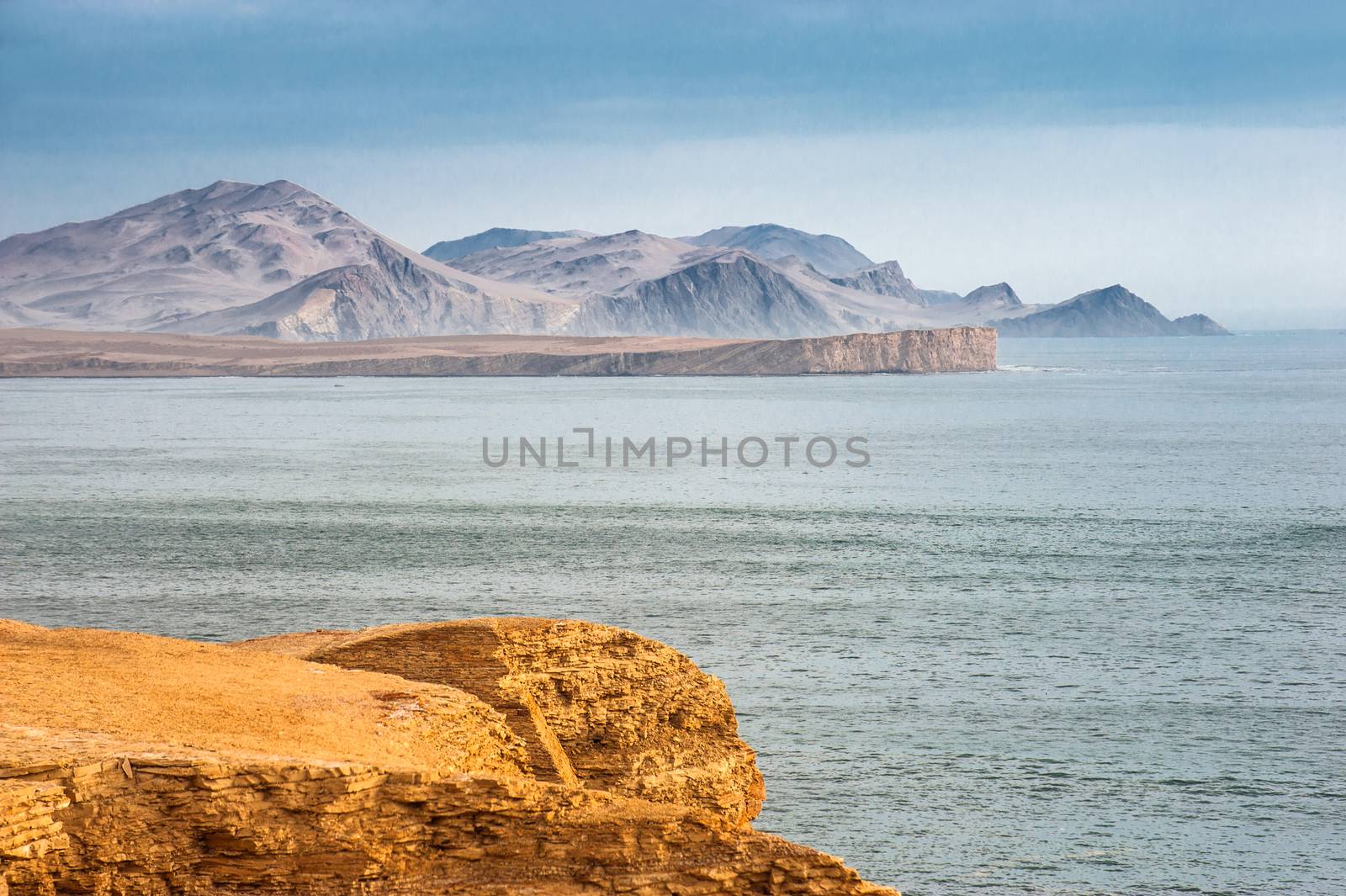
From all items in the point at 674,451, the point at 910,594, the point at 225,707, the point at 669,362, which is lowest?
the point at 910,594

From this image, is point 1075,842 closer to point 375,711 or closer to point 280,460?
point 375,711

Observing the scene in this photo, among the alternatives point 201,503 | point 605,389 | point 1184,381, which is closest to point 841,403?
point 605,389

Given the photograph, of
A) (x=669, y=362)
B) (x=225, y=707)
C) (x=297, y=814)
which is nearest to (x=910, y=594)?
(x=225, y=707)

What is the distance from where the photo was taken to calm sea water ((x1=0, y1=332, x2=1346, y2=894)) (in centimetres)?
1714

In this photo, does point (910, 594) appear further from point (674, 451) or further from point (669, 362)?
point (669, 362)

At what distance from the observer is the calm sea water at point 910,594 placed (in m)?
17.1

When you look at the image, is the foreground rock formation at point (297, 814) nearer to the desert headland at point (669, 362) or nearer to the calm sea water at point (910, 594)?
the calm sea water at point (910, 594)

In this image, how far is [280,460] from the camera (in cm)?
6606

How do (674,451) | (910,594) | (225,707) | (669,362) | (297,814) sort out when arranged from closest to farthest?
1. (297,814)
2. (225,707)
3. (910,594)
4. (674,451)
5. (669,362)

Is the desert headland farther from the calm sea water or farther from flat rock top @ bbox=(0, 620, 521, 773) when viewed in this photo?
flat rock top @ bbox=(0, 620, 521, 773)

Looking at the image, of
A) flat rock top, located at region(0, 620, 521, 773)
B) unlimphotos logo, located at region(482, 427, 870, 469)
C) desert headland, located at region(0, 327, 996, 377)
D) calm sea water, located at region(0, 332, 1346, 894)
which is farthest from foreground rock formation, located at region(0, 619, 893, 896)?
desert headland, located at region(0, 327, 996, 377)

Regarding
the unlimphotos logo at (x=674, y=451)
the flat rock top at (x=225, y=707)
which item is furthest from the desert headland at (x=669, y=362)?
the flat rock top at (x=225, y=707)

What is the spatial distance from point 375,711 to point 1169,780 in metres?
11.3

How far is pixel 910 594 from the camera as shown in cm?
3084
